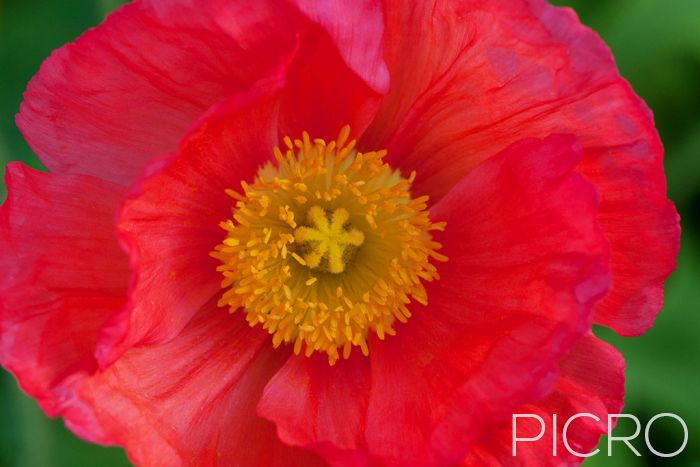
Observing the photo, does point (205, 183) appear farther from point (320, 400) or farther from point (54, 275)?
point (320, 400)

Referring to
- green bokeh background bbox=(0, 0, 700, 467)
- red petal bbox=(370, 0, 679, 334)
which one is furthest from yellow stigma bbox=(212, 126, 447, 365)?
green bokeh background bbox=(0, 0, 700, 467)

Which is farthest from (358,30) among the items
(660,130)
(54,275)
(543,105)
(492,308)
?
(660,130)

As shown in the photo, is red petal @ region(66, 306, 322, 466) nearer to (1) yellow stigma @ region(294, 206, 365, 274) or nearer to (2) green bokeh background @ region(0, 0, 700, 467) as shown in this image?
(1) yellow stigma @ region(294, 206, 365, 274)

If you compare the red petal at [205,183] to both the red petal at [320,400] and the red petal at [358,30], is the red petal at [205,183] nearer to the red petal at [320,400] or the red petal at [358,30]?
the red petal at [358,30]

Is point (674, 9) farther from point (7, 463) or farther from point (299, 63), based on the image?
point (7, 463)

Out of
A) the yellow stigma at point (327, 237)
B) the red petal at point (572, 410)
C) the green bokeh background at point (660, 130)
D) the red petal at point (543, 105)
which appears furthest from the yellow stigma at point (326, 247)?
the green bokeh background at point (660, 130)

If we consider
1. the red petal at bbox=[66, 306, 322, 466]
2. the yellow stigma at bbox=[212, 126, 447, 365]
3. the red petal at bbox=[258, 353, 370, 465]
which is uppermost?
the yellow stigma at bbox=[212, 126, 447, 365]
